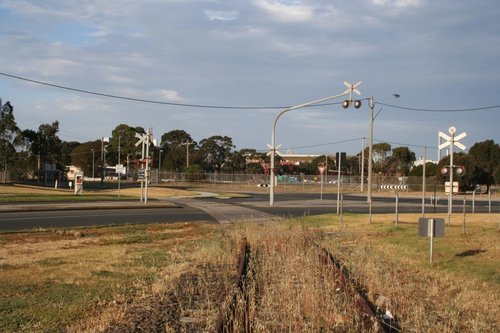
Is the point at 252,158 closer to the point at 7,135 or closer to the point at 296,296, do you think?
the point at 7,135

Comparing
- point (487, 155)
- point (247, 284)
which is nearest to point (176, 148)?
point (487, 155)

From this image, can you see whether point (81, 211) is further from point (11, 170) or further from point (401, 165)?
point (401, 165)

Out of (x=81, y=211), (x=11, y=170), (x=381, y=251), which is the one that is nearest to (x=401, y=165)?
(x=11, y=170)

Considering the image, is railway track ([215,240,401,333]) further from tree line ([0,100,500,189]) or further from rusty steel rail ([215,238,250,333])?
tree line ([0,100,500,189])

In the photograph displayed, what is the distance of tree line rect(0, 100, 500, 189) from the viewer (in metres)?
85.6

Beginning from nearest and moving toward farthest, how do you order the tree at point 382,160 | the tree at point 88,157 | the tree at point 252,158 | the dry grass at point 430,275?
the dry grass at point 430,275, the tree at point 382,160, the tree at point 88,157, the tree at point 252,158

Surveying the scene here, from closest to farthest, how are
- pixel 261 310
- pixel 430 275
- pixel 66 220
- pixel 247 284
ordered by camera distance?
1. pixel 261 310
2. pixel 247 284
3. pixel 430 275
4. pixel 66 220

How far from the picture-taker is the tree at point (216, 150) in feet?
496

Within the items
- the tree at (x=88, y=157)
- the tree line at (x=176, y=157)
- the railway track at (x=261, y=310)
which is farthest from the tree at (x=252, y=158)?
the railway track at (x=261, y=310)

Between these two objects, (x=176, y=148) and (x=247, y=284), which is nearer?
(x=247, y=284)

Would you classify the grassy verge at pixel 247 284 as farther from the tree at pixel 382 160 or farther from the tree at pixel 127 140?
the tree at pixel 127 140

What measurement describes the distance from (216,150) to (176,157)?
14987 millimetres

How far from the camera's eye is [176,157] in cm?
14138


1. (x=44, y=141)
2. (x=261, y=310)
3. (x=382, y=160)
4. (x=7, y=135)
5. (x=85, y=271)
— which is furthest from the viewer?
(x=382, y=160)
